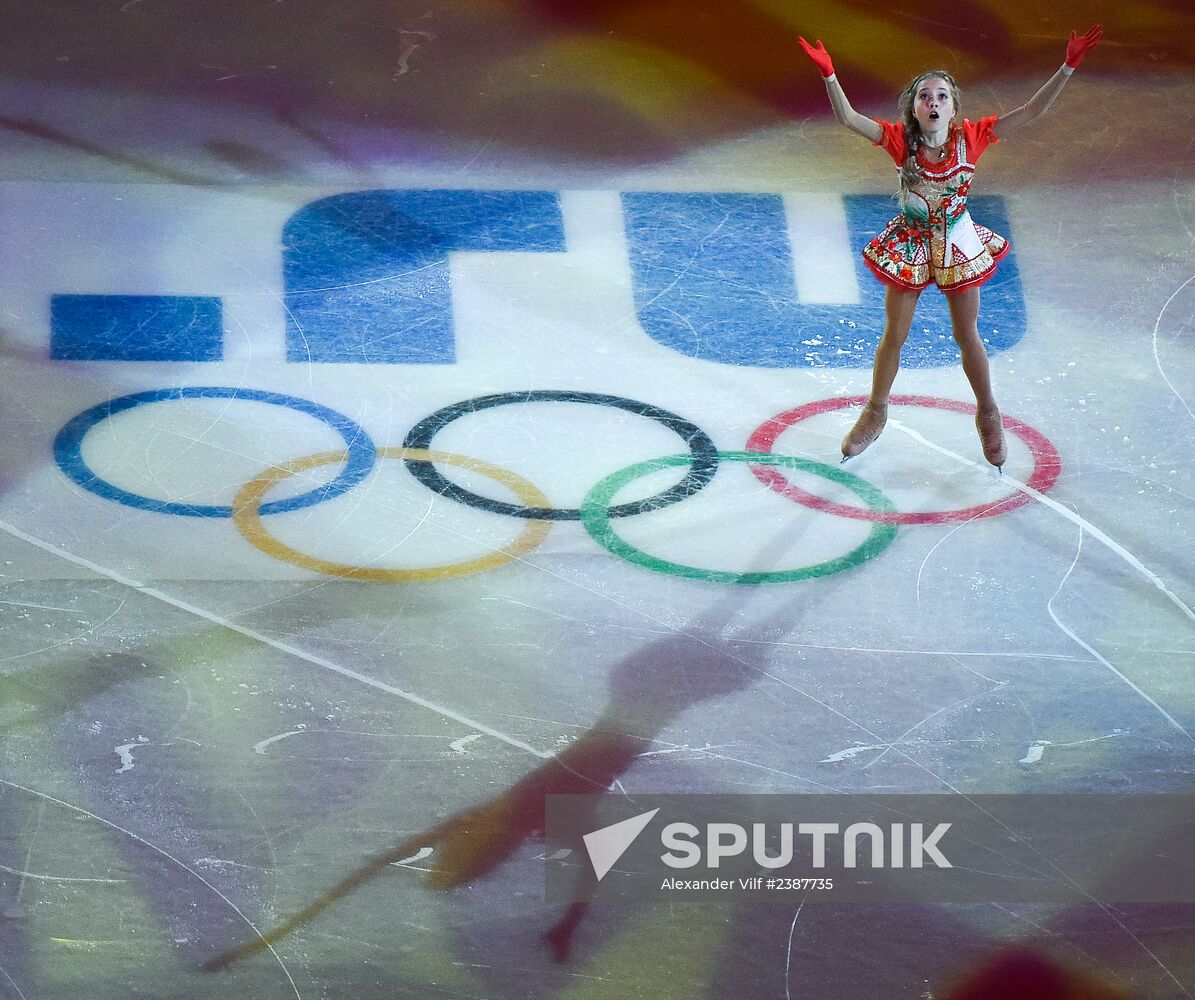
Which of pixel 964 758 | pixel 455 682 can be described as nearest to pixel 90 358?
pixel 455 682

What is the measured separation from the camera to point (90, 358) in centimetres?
715

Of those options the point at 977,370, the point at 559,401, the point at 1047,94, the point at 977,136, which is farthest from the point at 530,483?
the point at 1047,94

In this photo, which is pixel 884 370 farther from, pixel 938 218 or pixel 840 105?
pixel 840 105

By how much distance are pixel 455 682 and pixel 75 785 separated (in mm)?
1080

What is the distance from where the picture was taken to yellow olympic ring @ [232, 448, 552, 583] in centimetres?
589

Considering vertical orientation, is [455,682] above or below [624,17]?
below

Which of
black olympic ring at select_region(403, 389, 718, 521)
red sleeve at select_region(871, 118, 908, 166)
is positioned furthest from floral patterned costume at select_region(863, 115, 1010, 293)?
black olympic ring at select_region(403, 389, 718, 521)

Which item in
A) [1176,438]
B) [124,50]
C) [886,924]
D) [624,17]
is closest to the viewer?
[886,924]

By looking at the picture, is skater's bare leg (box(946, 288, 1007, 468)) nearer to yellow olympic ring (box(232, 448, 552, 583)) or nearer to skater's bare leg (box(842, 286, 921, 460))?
skater's bare leg (box(842, 286, 921, 460))

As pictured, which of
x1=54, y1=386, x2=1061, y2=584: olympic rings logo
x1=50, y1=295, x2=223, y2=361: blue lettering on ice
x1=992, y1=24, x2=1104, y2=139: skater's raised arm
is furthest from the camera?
x1=50, y1=295, x2=223, y2=361: blue lettering on ice

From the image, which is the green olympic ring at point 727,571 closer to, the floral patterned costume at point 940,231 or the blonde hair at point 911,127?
the floral patterned costume at point 940,231

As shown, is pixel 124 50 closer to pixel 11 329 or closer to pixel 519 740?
pixel 11 329

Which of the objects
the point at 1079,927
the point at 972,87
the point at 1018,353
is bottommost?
the point at 1079,927

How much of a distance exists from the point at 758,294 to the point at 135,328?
2.51 meters
